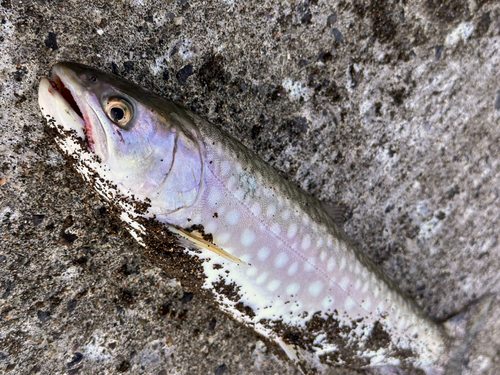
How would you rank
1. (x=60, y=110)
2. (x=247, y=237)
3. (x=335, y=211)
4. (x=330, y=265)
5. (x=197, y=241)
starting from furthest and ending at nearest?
(x=335, y=211), (x=330, y=265), (x=247, y=237), (x=197, y=241), (x=60, y=110)

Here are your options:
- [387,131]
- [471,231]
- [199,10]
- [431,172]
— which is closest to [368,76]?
Result: [387,131]

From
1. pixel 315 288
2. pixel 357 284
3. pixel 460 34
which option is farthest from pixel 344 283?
pixel 460 34

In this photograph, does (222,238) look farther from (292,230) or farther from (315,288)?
(315,288)

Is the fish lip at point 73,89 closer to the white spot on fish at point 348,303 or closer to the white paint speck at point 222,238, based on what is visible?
the white paint speck at point 222,238

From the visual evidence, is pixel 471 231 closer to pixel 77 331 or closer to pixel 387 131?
pixel 387 131

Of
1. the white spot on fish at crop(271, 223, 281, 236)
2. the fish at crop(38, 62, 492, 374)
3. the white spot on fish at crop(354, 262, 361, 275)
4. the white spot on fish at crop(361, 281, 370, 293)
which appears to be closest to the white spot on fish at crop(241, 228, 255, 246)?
the fish at crop(38, 62, 492, 374)

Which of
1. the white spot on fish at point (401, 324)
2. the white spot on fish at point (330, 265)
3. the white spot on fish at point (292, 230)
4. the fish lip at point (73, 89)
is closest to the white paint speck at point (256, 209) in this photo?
the white spot on fish at point (292, 230)

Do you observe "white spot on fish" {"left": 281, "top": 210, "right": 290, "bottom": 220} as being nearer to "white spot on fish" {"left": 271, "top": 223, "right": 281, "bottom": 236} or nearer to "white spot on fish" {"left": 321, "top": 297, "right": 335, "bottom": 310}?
"white spot on fish" {"left": 271, "top": 223, "right": 281, "bottom": 236}
